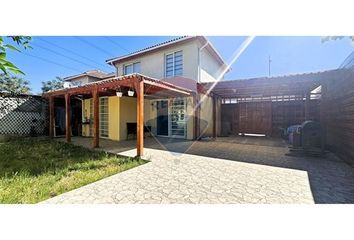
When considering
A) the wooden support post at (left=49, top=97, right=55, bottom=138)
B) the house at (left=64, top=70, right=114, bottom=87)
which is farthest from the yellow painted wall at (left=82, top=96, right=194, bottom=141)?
the house at (left=64, top=70, right=114, bottom=87)

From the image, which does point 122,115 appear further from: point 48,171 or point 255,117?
point 255,117

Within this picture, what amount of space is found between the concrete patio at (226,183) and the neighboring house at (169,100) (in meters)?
4.86

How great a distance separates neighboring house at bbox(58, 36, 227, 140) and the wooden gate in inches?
108

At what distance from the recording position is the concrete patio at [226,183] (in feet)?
10.4

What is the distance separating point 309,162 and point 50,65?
86.7 feet

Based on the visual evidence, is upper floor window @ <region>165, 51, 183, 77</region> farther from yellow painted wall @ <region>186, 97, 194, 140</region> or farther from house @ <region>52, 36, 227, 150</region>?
yellow painted wall @ <region>186, 97, 194, 140</region>

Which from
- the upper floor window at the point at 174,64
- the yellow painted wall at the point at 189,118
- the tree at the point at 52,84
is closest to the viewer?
the yellow painted wall at the point at 189,118

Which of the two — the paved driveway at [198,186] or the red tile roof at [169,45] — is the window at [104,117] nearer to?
the red tile roof at [169,45]

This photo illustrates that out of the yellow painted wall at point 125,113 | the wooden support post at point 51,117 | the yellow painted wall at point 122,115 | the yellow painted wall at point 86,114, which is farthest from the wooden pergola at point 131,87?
the yellow painted wall at point 86,114

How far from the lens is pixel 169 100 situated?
10.9 meters

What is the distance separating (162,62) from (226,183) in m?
8.73

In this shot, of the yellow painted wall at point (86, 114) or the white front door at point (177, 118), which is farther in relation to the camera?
the yellow painted wall at point (86, 114)

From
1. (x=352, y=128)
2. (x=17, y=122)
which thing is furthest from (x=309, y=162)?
(x=17, y=122)

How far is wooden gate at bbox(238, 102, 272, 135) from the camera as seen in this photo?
12172 millimetres
